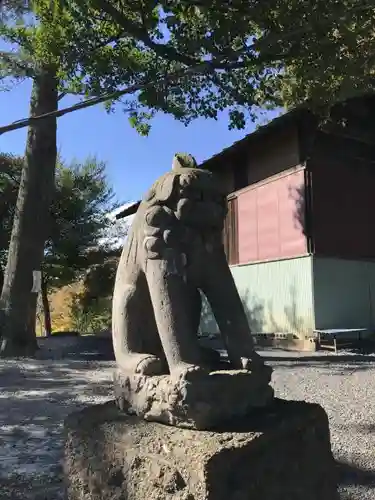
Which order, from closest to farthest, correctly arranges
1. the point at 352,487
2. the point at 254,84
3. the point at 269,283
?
1. the point at 352,487
2. the point at 254,84
3. the point at 269,283

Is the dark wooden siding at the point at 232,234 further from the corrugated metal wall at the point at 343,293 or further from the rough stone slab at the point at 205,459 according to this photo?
the rough stone slab at the point at 205,459

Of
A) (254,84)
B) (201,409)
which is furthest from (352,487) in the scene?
(254,84)

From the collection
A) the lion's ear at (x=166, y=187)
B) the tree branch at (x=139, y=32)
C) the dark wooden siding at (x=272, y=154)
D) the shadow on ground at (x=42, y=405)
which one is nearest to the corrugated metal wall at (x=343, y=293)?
the dark wooden siding at (x=272, y=154)

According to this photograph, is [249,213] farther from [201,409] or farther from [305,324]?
[201,409]

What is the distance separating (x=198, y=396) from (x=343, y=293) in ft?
32.0

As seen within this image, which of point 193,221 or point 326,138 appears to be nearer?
point 193,221

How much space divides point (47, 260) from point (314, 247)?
9.78 meters

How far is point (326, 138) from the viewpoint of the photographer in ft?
37.3

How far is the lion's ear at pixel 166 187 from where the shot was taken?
96.0 inches

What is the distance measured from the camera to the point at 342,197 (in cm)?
1148

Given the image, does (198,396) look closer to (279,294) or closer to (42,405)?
(42,405)

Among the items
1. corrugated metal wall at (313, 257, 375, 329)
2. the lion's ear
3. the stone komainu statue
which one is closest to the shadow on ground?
the stone komainu statue

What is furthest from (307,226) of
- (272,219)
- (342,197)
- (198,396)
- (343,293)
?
(198,396)

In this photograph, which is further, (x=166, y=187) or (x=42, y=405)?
(x=42, y=405)
